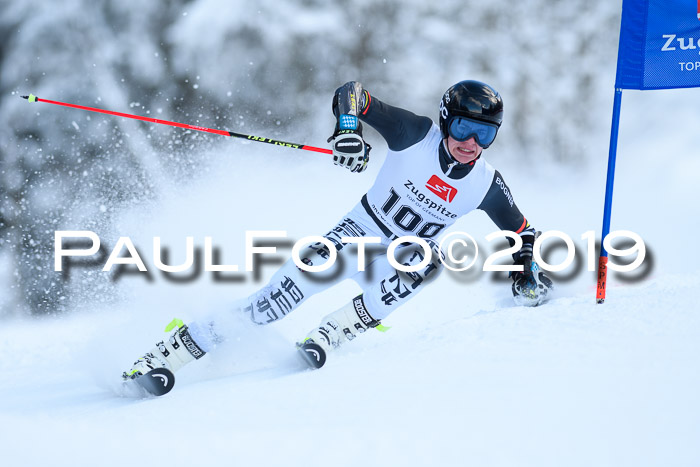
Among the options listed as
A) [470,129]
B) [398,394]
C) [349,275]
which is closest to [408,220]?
[349,275]

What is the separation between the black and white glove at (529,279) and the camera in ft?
12.0

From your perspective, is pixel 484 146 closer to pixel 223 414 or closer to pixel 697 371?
pixel 697 371

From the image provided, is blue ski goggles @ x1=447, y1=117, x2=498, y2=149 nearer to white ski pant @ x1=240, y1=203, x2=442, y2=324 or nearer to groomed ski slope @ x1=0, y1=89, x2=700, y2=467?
white ski pant @ x1=240, y1=203, x2=442, y2=324

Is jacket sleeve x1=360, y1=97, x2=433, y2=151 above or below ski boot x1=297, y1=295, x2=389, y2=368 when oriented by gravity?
above

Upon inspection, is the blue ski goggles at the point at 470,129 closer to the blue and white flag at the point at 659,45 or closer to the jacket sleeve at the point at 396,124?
the jacket sleeve at the point at 396,124

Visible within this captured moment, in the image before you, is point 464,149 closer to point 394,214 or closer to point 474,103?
point 474,103

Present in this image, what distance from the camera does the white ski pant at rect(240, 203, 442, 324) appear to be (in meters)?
3.39

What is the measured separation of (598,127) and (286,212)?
5822 mm

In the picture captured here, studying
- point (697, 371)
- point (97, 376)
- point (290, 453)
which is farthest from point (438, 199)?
point (97, 376)

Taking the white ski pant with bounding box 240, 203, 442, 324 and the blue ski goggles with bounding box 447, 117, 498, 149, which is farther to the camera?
the white ski pant with bounding box 240, 203, 442, 324

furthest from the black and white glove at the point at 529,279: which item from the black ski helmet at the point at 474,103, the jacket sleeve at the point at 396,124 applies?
the jacket sleeve at the point at 396,124

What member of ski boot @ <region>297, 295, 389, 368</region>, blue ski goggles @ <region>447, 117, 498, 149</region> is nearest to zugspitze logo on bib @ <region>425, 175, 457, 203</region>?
blue ski goggles @ <region>447, 117, 498, 149</region>

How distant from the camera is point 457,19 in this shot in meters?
10.9

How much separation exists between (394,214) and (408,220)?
0.28 ft
